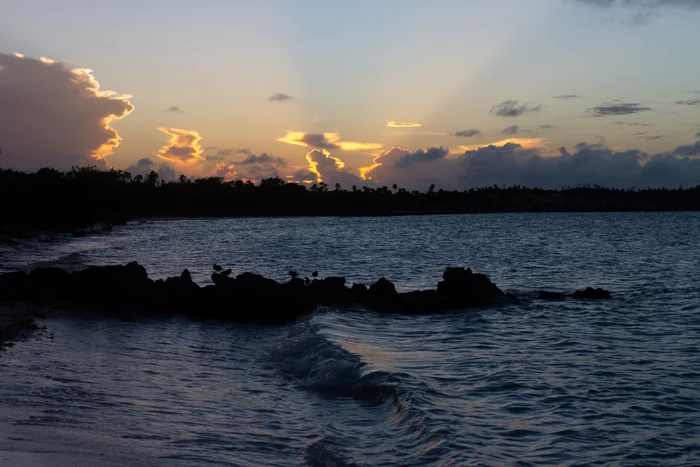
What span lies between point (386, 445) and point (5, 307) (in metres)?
13.5

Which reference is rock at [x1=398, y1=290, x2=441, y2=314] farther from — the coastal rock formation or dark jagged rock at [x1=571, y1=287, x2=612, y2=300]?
dark jagged rock at [x1=571, y1=287, x2=612, y2=300]

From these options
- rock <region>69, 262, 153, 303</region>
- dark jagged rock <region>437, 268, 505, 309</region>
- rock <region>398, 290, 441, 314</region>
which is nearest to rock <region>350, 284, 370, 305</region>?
rock <region>398, 290, 441, 314</region>

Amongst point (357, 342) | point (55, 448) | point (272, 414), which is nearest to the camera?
point (55, 448)

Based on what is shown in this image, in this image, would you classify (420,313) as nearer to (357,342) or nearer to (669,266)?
(357,342)

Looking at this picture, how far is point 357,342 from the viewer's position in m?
16.2

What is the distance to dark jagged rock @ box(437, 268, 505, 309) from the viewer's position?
2217 cm

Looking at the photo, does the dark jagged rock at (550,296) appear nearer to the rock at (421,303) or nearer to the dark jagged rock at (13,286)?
the rock at (421,303)

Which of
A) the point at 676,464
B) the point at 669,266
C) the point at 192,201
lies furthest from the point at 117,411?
the point at 192,201

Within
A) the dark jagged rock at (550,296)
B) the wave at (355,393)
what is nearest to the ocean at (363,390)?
the wave at (355,393)

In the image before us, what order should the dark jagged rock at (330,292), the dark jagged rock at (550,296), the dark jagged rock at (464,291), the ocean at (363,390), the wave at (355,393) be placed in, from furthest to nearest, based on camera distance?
1. the dark jagged rock at (550,296)
2. the dark jagged rock at (464,291)
3. the dark jagged rock at (330,292)
4. the wave at (355,393)
5. the ocean at (363,390)

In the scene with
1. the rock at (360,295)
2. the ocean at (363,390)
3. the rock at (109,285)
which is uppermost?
the rock at (109,285)

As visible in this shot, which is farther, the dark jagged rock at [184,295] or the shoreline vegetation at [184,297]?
the dark jagged rock at [184,295]

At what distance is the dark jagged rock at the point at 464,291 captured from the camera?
22.2 meters

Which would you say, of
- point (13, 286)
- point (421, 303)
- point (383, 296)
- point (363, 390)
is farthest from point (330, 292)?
point (363, 390)
